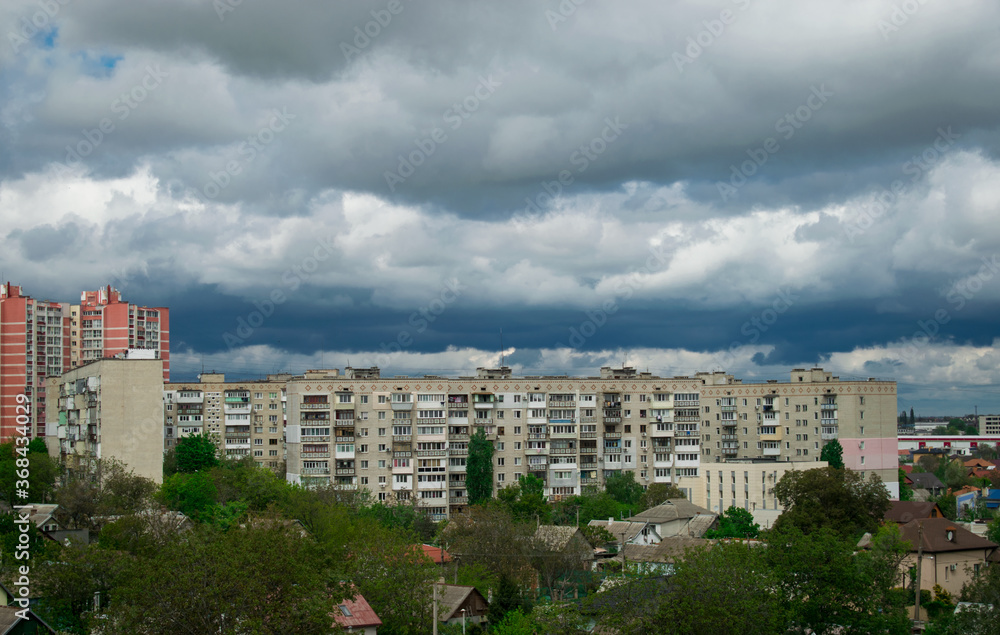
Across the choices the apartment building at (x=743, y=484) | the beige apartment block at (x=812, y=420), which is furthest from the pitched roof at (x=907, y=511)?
the beige apartment block at (x=812, y=420)

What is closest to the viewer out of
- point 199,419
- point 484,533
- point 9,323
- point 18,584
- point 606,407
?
point 18,584

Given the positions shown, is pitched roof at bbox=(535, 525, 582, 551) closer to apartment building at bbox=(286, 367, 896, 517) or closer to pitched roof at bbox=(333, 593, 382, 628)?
pitched roof at bbox=(333, 593, 382, 628)

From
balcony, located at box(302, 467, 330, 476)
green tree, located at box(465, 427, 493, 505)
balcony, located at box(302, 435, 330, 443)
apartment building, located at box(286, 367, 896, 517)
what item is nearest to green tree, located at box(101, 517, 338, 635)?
apartment building, located at box(286, 367, 896, 517)

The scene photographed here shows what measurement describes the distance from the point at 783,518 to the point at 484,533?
21.1 meters

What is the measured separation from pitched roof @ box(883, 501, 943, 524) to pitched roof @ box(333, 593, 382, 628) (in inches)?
1788

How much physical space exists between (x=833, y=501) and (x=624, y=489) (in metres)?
25.4

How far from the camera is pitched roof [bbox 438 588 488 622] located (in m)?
43.2

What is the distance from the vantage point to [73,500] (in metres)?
61.7

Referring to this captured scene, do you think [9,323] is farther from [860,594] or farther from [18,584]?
[860,594]

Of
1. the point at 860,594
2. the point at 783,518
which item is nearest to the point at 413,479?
the point at 783,518

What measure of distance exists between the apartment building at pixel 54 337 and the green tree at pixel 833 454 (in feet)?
278

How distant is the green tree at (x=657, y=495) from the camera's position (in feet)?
275

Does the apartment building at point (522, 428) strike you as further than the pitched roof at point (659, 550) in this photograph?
Yes

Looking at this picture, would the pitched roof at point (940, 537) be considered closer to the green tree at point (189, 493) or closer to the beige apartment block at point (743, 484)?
the beige apartment block at point (743, 484)
